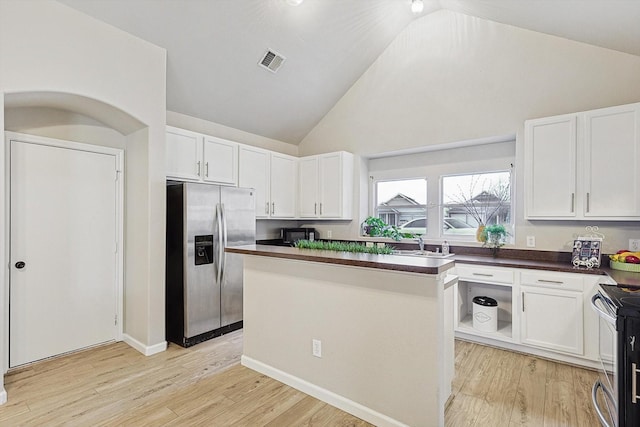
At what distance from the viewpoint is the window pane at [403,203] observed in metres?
4.71

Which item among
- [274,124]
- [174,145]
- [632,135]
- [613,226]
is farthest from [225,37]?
[613,226]

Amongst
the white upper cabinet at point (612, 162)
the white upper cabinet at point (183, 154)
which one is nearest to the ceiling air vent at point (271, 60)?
the white upper cabinet at point (183, 154)

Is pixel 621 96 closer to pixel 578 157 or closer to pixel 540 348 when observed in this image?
pixel 578 157

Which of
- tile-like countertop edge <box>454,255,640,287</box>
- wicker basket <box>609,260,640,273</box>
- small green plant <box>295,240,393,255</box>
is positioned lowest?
tile-like countertop edge <box>454,255,640,287</box>

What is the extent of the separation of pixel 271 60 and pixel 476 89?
2464 millimetres

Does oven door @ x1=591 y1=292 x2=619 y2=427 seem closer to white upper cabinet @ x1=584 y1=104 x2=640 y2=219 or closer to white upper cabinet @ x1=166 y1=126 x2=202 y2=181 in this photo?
white upper cabinet @ x1=584 y1=104 x2=640 y2=219

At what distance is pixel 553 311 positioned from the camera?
3.05m

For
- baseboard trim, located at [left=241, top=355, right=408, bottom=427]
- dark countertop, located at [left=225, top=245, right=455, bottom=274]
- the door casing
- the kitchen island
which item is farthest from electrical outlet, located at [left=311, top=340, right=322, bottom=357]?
the door casing

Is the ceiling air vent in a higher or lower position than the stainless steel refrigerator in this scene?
higher

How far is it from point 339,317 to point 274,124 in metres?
3.48

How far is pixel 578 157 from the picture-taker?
10.2 ft

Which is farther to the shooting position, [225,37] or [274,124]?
[274,124]

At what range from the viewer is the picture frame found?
119 inches

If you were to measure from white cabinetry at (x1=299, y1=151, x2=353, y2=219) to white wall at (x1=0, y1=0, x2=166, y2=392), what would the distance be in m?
2.28
